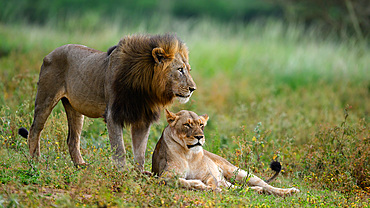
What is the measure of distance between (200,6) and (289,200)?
21.7 m

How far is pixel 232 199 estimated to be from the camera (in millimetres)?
4758

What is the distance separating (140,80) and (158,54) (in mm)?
338

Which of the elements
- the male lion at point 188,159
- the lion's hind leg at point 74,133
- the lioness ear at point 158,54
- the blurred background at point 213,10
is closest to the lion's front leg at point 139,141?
the male lion at point 188,159

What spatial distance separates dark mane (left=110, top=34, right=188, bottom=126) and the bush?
250 cm

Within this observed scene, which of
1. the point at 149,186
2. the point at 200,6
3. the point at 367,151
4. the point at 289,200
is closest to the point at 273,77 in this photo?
the point at 367,151

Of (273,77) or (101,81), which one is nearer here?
(101,81)

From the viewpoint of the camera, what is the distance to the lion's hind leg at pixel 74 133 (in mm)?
6191

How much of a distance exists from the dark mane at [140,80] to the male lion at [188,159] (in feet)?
1.08

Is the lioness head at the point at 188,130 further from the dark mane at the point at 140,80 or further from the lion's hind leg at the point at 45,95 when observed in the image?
the lion's hind leg at the point at 45,95

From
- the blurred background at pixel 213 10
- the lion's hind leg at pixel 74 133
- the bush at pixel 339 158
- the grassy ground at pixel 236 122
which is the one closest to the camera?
the grassy ground at pixel 236 122

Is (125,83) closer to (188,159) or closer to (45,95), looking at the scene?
(188,159)

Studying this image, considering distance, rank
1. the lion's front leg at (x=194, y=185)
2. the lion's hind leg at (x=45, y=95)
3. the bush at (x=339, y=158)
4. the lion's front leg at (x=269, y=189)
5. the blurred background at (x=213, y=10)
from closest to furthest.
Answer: the lion's front leg at (x=194, y=185) < the lion's front leg at (x=269, y=189) < the lion's hind leg at (x=45, y=95) < the bush at (x=339, y=158) < the blurred background at (x=213, y=10)

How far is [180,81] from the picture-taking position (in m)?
5.20

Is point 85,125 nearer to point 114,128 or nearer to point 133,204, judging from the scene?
point 114,128
